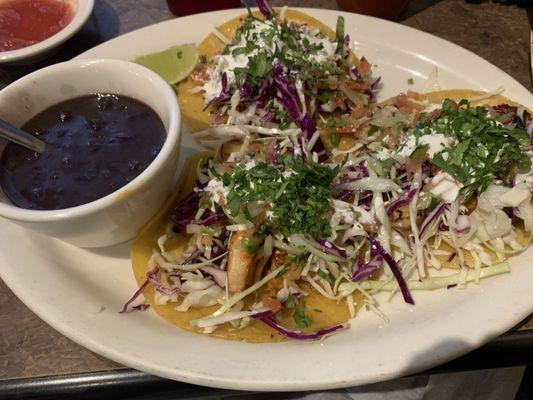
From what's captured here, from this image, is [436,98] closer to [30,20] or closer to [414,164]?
[414,164]

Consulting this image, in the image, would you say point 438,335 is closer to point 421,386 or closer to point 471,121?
point 421,386

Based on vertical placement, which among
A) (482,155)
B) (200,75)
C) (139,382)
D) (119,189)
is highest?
A: (482,155)

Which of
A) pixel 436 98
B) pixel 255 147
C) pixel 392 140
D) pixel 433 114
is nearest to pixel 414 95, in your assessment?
pixel 436 98

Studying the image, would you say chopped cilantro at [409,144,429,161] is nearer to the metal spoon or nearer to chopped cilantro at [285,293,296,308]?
chopped cilantro at [285,293,296,308]

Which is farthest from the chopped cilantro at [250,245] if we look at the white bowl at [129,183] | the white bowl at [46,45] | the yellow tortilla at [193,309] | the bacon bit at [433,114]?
the white bowl at [46,45]

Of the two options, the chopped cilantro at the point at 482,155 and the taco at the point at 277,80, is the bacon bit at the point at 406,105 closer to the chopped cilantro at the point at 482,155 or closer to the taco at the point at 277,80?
the taco at the point at 277,80

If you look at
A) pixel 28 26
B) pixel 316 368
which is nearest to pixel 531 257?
pixel 316 368
